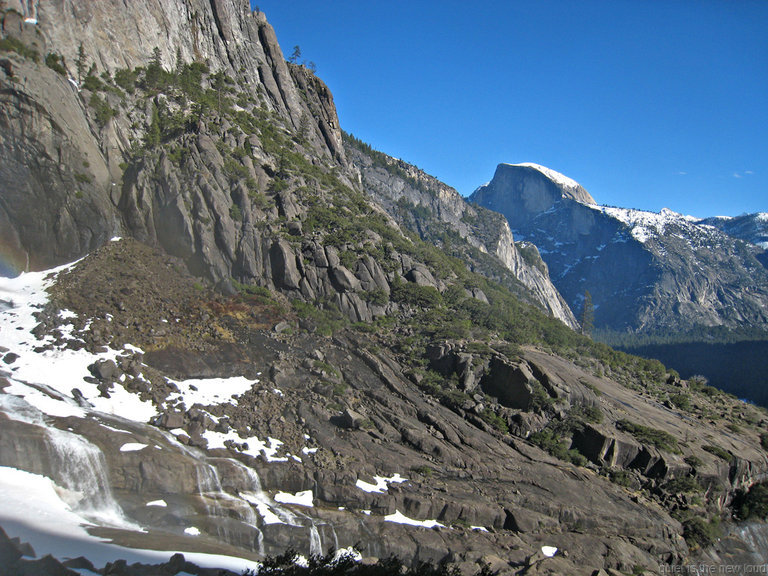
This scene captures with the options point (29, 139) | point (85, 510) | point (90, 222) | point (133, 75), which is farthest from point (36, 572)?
point (133, 75)

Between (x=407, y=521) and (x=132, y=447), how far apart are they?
18590 mm

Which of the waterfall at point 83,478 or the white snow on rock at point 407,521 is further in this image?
the white snow on rock at point 407,521

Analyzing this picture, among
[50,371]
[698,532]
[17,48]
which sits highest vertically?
[17,48]

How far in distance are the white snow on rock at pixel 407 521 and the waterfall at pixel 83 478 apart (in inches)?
627

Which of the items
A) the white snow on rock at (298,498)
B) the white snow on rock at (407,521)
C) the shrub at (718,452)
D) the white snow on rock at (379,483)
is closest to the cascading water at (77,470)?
the white snow on rock at (298,498)

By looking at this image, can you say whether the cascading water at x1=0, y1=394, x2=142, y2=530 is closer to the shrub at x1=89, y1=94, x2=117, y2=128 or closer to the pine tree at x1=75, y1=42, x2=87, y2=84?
the shrub at x1=89, y1=94, x2=117, y2=128

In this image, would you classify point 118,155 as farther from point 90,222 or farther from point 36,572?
point 36,572

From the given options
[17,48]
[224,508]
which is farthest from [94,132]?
→ [224,508]

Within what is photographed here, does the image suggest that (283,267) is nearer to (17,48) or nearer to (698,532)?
(17,48)

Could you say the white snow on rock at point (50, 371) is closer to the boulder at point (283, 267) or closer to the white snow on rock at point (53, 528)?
the white snow on rock at point (53, 528)

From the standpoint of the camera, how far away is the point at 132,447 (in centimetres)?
3209

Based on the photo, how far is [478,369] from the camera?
53.4 m

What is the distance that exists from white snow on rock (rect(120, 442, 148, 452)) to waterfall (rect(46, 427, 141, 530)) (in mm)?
1256

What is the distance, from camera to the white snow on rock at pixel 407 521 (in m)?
35.8
